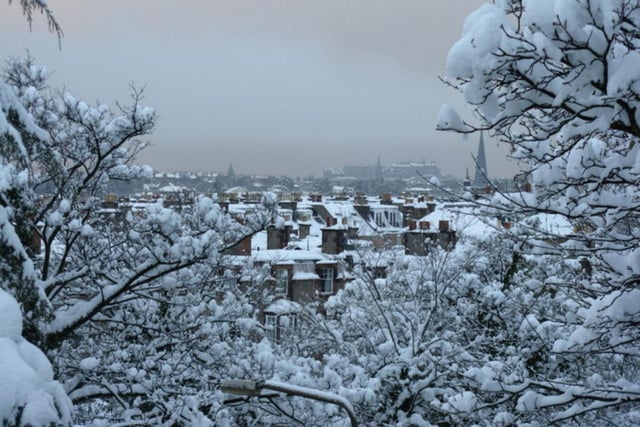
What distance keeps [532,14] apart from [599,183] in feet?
5.32

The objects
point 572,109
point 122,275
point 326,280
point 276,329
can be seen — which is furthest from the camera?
point 326,280

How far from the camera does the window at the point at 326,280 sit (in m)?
31.3

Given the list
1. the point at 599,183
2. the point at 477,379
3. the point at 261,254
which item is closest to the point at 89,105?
the point at 477,379

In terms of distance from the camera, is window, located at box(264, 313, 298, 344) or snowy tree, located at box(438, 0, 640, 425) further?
window, located at box(264, 313, 298, 344)

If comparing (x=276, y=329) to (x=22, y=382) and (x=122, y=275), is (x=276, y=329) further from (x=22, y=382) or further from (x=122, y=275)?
(x=22, y=382)

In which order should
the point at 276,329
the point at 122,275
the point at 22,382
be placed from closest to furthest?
the point at 22,382 < the point at 122,275 < the point at 276,329

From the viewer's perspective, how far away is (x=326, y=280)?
103ft

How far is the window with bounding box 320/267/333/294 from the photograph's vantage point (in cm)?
3130

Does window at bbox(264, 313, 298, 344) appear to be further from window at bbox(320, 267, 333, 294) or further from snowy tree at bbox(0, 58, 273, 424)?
snowy tree at bbox(0, 58, 273, 424)

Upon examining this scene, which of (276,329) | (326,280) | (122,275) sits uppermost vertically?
(122,275)

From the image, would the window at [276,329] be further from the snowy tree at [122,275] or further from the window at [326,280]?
the snowy tree at [122,275]

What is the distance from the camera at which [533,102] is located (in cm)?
495

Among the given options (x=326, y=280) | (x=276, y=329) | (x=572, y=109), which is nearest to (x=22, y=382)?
(x=572, y=109)

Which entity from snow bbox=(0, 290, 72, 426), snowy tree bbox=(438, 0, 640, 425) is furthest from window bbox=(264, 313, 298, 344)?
snow bbox=(0, 290, 72, 426)
